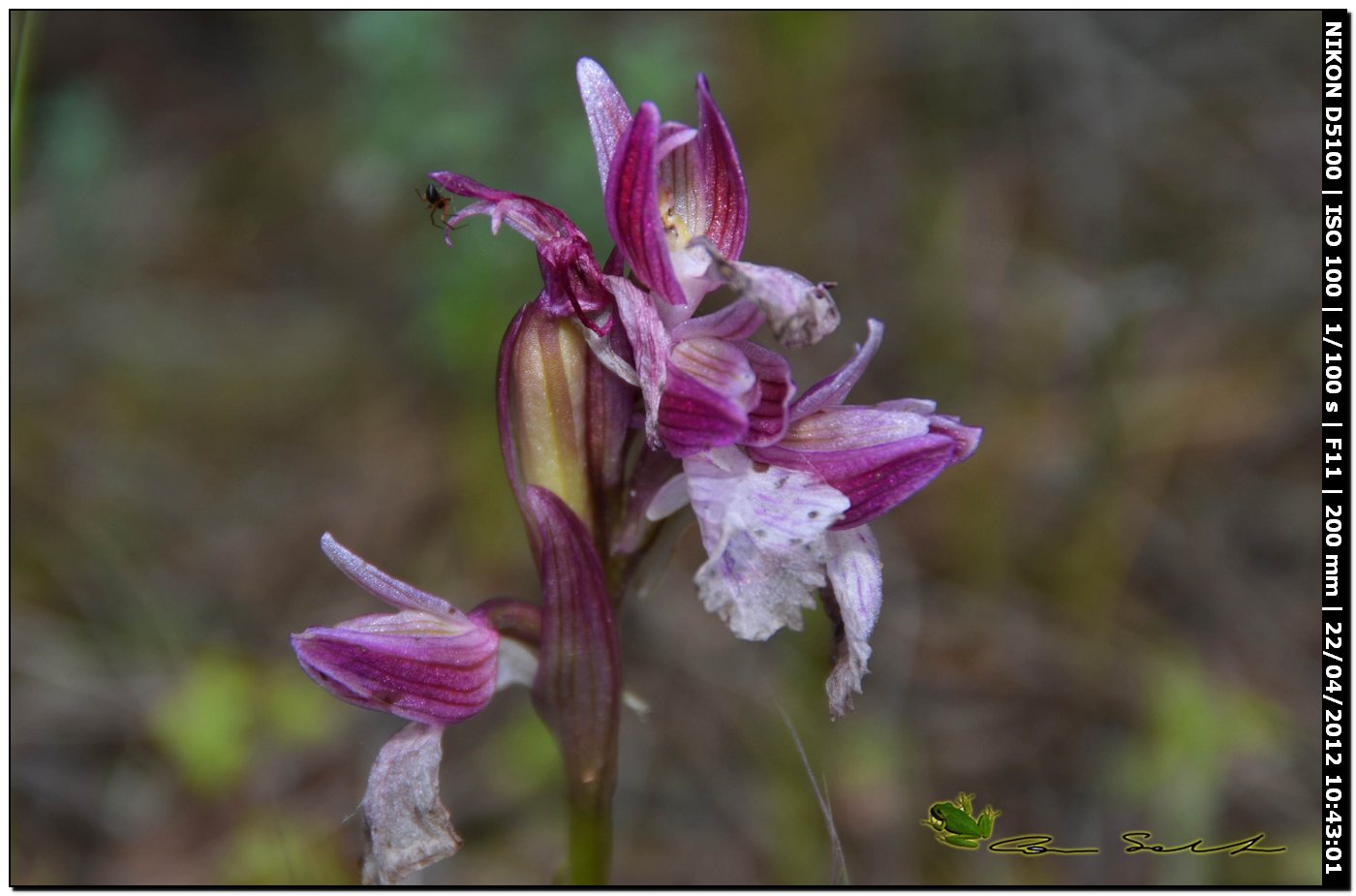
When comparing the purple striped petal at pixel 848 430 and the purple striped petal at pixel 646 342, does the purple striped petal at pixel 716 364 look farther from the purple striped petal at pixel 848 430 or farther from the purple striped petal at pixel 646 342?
the purple striped petal at pixel 848 430

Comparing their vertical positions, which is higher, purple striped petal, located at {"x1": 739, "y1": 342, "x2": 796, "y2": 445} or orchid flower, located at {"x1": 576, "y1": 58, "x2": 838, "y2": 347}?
orchid flower, located at {"x1": 576, "y1": 58, "x2": 838, "y2": 347}

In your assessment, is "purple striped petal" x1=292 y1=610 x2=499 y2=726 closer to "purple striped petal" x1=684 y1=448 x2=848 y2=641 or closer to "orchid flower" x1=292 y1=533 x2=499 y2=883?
"orchid flower" x1=292 y1=533 x2=499 y2=883

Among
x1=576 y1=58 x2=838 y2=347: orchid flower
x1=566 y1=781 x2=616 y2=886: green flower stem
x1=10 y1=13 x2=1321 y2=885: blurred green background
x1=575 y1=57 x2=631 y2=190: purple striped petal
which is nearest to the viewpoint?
x1=576 y1=58 x2=838 y2=347: orchid flower

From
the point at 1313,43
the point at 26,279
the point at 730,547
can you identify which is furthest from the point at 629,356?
the point at 1313,43

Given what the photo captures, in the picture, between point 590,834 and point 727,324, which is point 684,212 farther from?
point 590,834

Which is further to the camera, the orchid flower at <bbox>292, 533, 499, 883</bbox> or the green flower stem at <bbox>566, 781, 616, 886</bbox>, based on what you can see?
the green flower stem at <bbox>566, 781, 616, 886</bbox>

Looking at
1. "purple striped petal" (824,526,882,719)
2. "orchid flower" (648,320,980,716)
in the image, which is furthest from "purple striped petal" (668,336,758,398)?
"purple striped petal" (824,526,882,719)

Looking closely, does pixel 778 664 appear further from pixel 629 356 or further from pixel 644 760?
pixel 629 356
